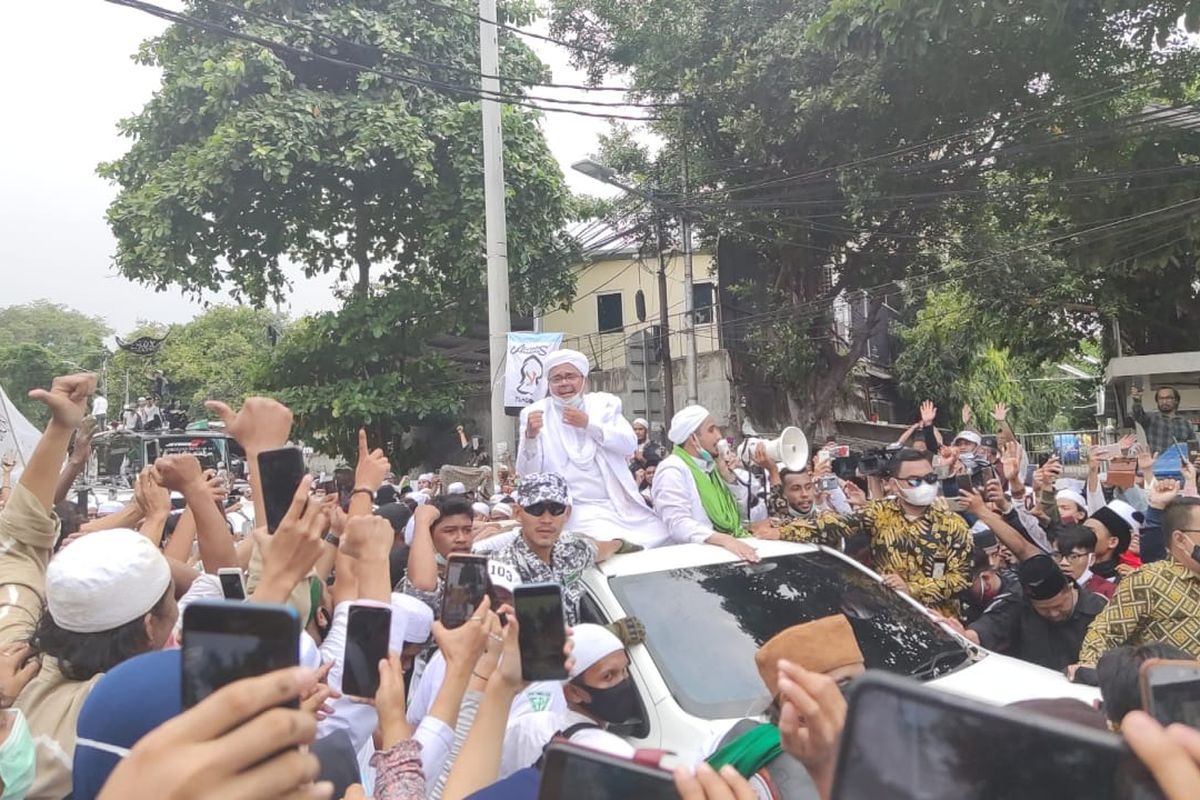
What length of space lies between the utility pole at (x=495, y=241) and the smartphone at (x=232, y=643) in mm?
8922

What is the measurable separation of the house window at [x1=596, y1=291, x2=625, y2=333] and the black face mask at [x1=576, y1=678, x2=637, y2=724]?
27.0 metres

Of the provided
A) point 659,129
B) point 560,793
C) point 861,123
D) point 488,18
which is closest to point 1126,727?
point 560,793

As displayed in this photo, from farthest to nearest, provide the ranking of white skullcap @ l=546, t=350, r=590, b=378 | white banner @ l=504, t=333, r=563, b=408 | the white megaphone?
1. white banner @ l=504, t=333, r=563, b=408
2. the white megaphone
3. white skullcap @ l=546, t=350, r=590, b=378

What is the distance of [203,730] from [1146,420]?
12.2m

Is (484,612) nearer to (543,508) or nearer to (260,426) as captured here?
(260,426)

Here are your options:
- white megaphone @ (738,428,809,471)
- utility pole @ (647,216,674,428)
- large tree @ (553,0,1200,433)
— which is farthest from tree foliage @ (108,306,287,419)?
white megaphone @ (738,428,809,471)

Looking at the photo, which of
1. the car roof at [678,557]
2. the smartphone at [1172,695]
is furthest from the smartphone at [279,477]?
the car roof at [678,557]

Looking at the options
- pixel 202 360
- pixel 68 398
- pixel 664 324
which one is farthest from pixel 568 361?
pixel 202 360

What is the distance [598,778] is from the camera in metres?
1.07

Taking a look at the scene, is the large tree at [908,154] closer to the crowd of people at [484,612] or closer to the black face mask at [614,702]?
the crowd of people at [484,612]

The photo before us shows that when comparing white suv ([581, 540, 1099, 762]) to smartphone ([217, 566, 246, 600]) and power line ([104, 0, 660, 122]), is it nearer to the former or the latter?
smartphone ([217, 566, 246, 600])

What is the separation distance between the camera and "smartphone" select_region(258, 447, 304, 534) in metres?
2.13

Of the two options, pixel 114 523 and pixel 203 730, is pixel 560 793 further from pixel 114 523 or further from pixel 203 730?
pixel 114 523

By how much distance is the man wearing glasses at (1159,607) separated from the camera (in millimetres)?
3486
